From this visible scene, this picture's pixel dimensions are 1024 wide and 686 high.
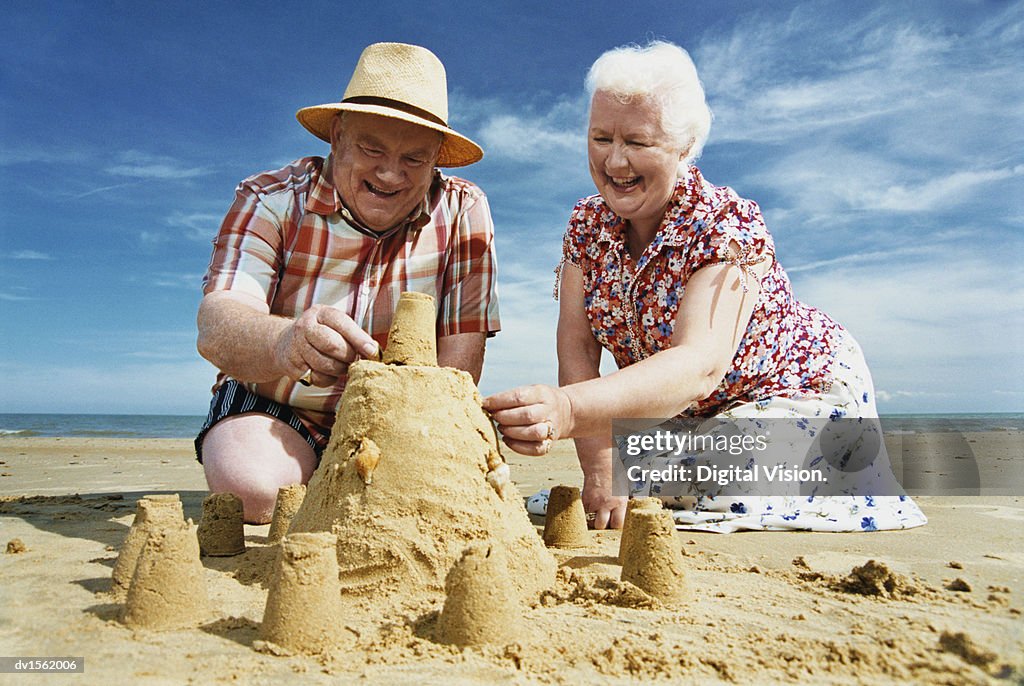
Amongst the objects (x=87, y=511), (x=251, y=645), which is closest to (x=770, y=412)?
(x=251, y=645)

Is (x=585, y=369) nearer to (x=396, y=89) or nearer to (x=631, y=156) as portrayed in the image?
(x=631, y=156)

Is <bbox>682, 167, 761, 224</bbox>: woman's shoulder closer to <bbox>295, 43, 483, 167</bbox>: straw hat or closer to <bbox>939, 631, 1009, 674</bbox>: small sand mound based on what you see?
<bbox>295, 43, 483, 167</bbox>: straw hat

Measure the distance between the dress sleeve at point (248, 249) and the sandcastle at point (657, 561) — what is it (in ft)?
7.74

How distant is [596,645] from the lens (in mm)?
2072

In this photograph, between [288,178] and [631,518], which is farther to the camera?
[288,178]

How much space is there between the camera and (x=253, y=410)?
4168 millimetres

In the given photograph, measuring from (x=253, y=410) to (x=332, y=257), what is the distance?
100 centimetres

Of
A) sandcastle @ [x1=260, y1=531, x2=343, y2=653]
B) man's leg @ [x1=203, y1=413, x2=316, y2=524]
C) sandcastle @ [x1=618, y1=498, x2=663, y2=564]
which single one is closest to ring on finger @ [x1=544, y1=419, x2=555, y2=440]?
sandcastle @ [x1=618, y1=498, x2=663, y2=564]

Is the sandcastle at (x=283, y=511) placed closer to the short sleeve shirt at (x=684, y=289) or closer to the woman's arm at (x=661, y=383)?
the woman's arm at (x=661, y=383)

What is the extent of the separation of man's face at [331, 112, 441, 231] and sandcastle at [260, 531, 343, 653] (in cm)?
216

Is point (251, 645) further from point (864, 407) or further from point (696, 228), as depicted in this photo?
point (864, 407)

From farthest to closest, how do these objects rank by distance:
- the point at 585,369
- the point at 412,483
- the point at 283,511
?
the point at 585,369 < the point at 283,511 < the point at 412,483

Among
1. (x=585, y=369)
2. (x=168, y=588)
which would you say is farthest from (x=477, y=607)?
(x=585, y=369)

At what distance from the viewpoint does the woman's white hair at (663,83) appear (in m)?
3.41
